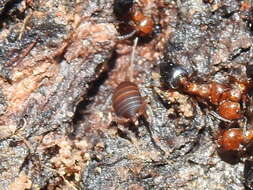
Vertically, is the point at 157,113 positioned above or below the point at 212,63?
below

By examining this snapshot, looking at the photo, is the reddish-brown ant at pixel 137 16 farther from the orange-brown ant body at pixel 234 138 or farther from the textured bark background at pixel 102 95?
the orange-brown ant body at pixel 234 138

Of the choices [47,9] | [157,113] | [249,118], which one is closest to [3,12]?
[47,9]

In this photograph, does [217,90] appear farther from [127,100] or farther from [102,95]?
[102,95]

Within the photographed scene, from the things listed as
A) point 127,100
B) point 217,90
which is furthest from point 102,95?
point 217,90

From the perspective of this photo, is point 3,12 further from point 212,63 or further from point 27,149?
point 212,63

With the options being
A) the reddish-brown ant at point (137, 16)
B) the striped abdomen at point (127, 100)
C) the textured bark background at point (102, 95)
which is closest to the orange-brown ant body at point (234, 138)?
the textured bark background at point (102, 95)
